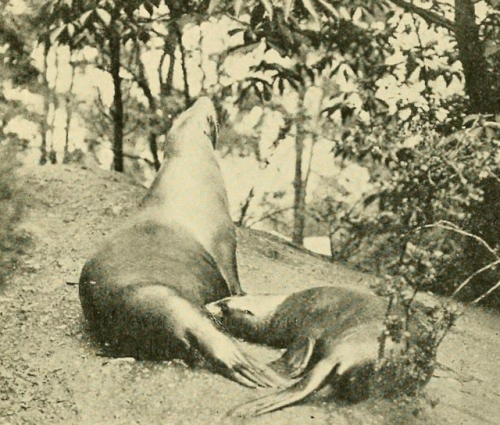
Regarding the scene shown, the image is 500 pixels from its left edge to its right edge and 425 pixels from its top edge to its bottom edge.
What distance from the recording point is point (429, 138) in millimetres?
2482

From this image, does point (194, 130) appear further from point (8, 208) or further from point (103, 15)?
point (8, 208)

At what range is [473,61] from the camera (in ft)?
12.0

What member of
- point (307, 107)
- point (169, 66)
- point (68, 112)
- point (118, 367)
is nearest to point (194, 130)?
point (169, 66)

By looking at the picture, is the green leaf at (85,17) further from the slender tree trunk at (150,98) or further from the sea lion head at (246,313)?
the sea lion head at (246,313)

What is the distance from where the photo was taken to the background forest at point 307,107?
8.29ft

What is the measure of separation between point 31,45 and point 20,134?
37 centimetres

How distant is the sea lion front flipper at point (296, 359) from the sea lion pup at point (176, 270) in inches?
2.7

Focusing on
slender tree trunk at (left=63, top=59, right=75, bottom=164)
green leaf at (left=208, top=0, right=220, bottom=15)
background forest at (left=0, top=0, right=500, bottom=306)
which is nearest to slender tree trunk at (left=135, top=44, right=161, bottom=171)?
background forest at (left=0, top=0, right=500, bottom=306)

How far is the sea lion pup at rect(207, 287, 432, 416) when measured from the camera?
218cm

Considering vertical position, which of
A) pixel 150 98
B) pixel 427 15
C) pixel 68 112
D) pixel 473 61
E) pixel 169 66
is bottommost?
pixel 68 112

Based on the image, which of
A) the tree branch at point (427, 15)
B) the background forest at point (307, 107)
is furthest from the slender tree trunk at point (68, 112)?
the tree branch at point (427, 15)

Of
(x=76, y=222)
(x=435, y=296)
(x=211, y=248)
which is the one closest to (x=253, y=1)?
(x=211, y=248)

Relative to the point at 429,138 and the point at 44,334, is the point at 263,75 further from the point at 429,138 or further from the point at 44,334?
the point at 44,334

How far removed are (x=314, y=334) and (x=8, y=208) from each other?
1151mm
